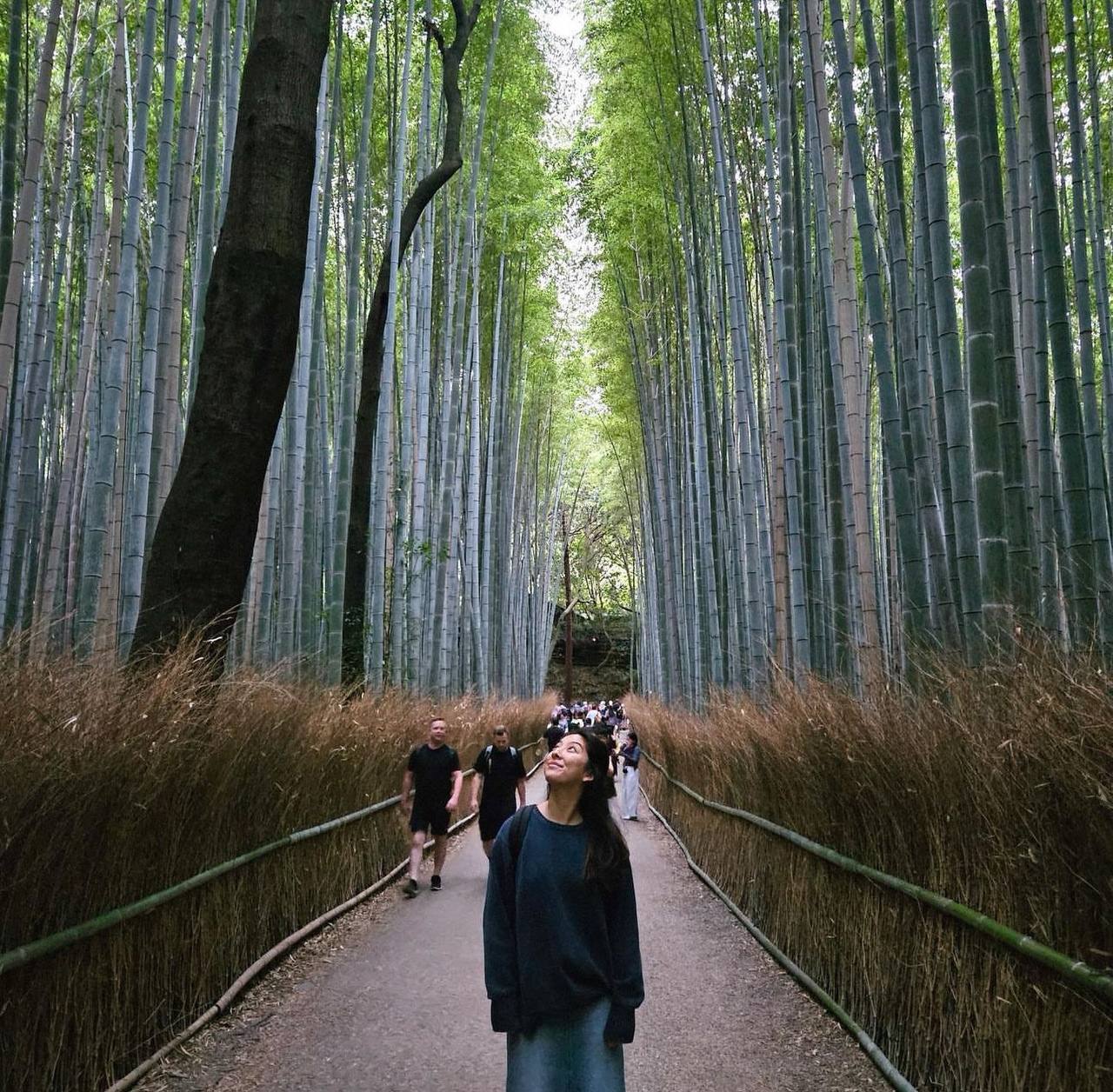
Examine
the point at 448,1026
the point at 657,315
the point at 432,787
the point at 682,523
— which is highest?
the point at 657,315

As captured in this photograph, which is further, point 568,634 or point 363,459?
point 568,634

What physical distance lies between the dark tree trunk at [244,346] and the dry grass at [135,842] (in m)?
0.38

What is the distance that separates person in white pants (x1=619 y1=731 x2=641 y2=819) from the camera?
917 cm

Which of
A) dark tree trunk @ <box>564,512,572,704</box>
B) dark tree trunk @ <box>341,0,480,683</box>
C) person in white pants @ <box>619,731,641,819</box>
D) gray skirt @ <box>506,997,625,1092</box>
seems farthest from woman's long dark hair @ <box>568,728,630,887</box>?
dark tree trunk @ <box>564,512,572,704</box>

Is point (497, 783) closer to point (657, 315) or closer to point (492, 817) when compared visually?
point (492, 817)

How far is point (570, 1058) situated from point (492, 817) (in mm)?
3701

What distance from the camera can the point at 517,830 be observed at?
1782 mm

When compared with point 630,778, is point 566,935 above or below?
above

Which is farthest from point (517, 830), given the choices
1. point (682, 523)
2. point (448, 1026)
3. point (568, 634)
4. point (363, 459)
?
point (568, 634)

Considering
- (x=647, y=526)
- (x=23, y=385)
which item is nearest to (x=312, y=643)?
(x=23, y=385)

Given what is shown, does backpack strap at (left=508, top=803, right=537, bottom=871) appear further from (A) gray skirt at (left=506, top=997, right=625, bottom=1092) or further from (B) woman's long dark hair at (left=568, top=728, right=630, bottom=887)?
(A) gray skirt at (left=506, top=997, right=625, bottom=1092)

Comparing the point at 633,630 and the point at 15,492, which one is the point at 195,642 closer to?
the point at 15,492

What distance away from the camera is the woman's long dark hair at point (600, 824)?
5.60 feet

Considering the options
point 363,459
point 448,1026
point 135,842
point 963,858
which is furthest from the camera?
point 363,459
